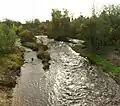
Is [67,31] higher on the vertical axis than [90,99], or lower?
higher

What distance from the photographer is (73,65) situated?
196ft

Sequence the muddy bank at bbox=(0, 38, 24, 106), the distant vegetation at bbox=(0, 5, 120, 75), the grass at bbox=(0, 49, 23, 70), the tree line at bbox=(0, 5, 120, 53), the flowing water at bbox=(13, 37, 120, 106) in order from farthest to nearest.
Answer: the tree line at bbox=(0, 5, 120, 53), the distant vegetation at bbox=(0, 5, 120, 75), the grass at bbox=(0, 49, 23, 70), the muddy bank at bbox=(0, 38, 24, 106), the flowing water at bbox=(13, 37, 120, 106)

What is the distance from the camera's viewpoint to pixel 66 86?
146 feet

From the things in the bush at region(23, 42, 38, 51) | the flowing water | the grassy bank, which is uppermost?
the bush at region(23, 42, 38, 51)

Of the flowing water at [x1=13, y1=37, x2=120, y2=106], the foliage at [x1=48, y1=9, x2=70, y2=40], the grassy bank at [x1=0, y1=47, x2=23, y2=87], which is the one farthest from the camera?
the foliage at [x1=48, y1=9, x2=70, y2=40]

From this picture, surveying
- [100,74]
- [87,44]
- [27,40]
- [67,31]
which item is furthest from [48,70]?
[67,31]

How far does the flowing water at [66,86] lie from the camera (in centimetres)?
3798

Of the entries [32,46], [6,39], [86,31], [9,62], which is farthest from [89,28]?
[9,62]

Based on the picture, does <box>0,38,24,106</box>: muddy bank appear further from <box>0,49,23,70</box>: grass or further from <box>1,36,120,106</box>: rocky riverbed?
<box>1,36,120,106</box>: rocky riverbed

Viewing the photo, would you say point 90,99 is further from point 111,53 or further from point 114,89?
point 111,53

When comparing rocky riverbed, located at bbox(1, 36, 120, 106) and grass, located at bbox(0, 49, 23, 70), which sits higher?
grass, located at bbox(0, 49, 23, 70)

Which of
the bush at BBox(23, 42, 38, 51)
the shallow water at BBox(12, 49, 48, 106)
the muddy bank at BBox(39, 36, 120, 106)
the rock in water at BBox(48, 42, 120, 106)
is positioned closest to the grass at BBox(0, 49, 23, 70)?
the shallow water at BBox(12, 49, 48, 106)

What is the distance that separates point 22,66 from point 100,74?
19.2 m

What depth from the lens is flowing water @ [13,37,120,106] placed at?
3798 centimetres
